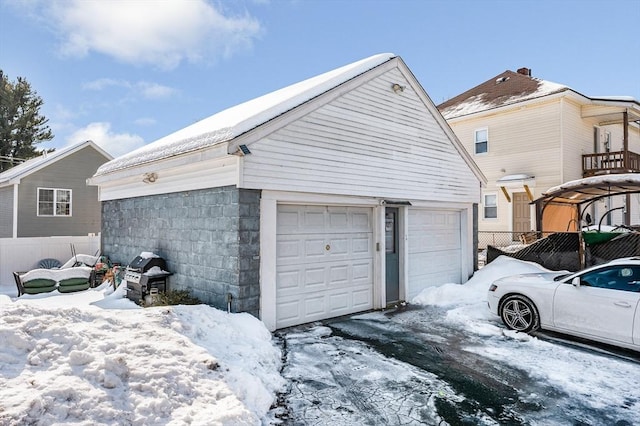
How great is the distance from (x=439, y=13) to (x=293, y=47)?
486 cm

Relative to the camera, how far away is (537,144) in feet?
55.8

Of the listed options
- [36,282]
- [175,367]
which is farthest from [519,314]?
[36,282]

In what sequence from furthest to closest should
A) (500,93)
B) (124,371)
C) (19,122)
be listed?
1. (19,122)
2. (500,93)
3. (124,371)

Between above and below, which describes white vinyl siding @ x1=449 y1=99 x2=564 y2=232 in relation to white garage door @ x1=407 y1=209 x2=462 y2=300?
above

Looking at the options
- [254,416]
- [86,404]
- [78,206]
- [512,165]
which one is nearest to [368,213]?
[254,416]

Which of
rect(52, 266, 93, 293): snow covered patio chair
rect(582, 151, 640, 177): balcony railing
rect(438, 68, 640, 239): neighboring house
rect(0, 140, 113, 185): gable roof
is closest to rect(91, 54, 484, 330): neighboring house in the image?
rect(52, 266, 93, 293): snow covered patio chair

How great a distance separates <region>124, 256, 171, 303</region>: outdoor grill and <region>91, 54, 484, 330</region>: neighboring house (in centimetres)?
23

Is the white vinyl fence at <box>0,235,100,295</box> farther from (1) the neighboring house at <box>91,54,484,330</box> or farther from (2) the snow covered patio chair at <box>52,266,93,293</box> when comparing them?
(1) the neighboring house at <box>91,54,484,330</box>

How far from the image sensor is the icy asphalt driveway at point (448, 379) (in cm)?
407

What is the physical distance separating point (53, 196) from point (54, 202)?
0.95ft

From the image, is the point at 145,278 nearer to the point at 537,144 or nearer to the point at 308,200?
the point at 308,200

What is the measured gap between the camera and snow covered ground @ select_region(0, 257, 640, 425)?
10.8 feet

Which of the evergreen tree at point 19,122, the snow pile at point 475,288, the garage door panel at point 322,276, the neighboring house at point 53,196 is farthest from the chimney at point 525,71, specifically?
the evergreen tree at point 19,122

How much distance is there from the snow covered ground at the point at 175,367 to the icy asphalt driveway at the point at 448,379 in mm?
36
